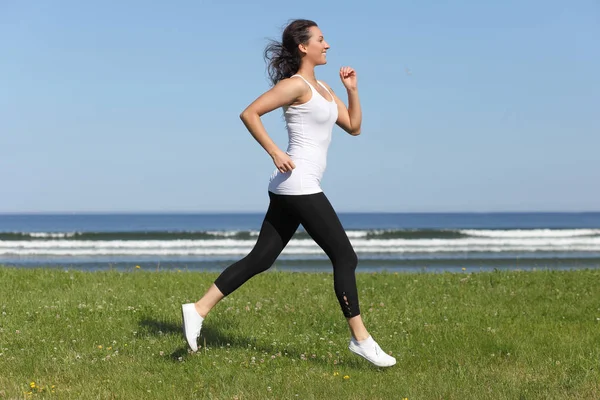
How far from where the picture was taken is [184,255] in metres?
28.7

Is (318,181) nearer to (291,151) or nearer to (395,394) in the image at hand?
(291,151)

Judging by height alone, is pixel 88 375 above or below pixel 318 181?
below

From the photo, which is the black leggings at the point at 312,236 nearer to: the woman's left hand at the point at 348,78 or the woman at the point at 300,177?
the woman at the point at 300,177

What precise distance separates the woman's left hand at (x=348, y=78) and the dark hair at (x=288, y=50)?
580 mm

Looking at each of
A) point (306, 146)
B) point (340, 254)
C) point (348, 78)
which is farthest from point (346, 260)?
point (348, 78)

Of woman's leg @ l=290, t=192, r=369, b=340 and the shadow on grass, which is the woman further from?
the shadow on grass

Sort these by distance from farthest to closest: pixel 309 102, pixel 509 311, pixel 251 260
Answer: pixel 509 311
pixel 251 260
pixel 309 102

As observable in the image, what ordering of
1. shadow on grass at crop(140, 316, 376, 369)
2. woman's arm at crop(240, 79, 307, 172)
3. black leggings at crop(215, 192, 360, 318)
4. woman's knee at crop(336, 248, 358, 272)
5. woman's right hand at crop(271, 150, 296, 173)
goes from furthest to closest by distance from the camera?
shadow on grass at crop(140, 316, 376, 369)
woman's knee at crop(336, 248, 358, 272)
black leggings at crop(215, 192, 360, 318)
woman's arm at crop(240, 79, 307, 172)
woman's right hand at crop(271, 150, 296, 173)

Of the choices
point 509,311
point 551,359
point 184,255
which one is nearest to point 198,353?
point 551,359

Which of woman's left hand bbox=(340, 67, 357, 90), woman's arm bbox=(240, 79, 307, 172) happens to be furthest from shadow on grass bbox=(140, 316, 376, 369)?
woman's left hand bbox=(340, 67, 357, 90)

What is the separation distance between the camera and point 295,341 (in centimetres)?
647

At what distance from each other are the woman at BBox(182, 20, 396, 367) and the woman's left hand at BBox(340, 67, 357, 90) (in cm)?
27

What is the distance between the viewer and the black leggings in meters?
5.21

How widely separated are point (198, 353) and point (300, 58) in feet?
8.68
